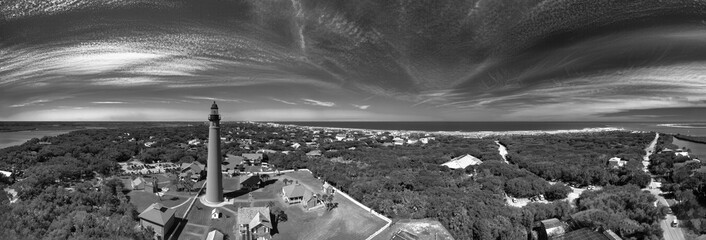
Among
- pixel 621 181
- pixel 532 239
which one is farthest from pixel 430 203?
pixel 621 181

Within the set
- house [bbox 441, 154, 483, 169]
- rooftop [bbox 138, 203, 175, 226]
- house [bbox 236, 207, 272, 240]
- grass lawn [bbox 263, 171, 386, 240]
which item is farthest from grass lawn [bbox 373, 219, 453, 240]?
house [bbox 441, 154, 483, 169]

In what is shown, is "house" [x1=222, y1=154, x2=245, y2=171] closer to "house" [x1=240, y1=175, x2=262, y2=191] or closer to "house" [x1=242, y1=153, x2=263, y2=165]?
"house" [x1=242, y1=153, x2=263, y2=165]

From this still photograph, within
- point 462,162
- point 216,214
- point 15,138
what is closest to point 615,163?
point 462,162

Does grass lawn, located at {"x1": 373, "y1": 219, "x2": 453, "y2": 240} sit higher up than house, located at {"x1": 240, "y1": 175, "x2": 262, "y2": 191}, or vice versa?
house, located at {"x1": 240, "y1": 175, "x2": 262, "y2": 191}

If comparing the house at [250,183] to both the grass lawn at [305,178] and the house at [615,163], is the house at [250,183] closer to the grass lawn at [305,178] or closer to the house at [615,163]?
the grass lawn at [305,178]

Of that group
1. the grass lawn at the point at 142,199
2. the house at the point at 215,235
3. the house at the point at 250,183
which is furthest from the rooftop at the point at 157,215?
the house at the point at 250,183

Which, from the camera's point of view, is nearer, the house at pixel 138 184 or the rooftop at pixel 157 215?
the rooftop at pixel 157 215
